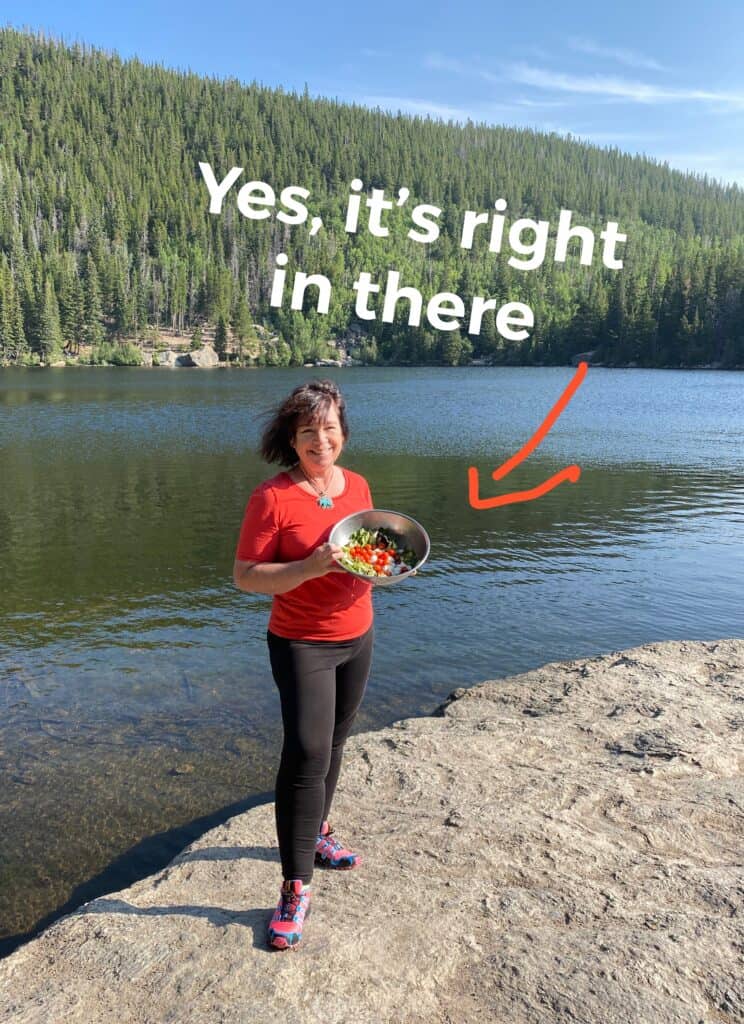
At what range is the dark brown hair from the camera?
3.98 metres

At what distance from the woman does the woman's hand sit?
0.04 feet

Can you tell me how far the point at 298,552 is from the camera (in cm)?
386

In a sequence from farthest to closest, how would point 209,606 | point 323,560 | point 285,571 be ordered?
point 209,606, point 285,571, point 323,560

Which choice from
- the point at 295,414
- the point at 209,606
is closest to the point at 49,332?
the point at 209,606

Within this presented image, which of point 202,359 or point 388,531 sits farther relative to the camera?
point 202,359

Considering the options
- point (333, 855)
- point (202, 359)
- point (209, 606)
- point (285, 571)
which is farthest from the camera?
point (202, 359)

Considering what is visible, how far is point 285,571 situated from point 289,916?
167 centimetres

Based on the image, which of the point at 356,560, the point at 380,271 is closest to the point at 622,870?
the point at 356,560

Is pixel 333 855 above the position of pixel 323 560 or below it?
below

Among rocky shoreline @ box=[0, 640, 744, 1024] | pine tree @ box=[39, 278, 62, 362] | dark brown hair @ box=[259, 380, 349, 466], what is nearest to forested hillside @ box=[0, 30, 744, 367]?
pine tree @ box=[39, 278, 62, 362]

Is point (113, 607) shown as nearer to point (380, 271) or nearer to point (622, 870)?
point (622, 870)

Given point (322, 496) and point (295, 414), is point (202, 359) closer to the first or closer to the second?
point (295, 414)

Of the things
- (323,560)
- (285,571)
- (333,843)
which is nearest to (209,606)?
(333,843)

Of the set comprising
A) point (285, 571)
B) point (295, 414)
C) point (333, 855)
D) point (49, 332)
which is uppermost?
point (49, 332)
